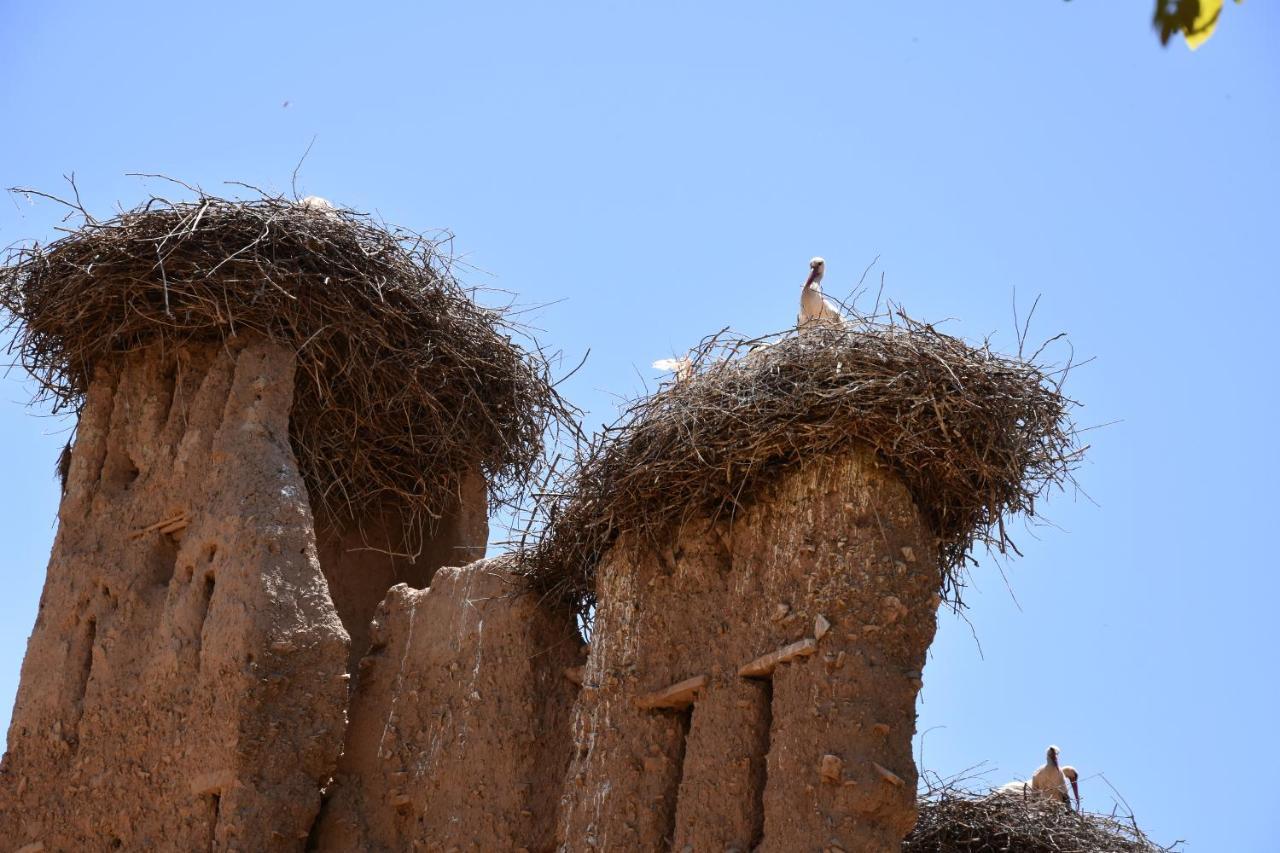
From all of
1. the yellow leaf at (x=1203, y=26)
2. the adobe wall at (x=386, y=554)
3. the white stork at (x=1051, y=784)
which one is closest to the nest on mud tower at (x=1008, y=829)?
the white stork at (x=1051, y=784)

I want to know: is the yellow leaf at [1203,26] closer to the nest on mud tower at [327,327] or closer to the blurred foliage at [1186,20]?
the blurred foliage at [1186,20]

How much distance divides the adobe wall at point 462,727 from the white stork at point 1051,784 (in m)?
3.40

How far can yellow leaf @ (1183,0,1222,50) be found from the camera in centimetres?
198

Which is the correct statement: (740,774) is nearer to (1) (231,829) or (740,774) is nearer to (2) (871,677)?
(2) (871,677)

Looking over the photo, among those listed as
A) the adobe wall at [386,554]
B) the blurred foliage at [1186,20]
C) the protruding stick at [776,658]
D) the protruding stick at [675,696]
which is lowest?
the blurred foliage at [1186,20]

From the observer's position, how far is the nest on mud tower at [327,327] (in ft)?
31.0

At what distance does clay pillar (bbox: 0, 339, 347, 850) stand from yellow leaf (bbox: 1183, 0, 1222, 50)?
717 cm

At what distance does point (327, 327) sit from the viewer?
959 centimetres

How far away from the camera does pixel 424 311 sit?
393 inches

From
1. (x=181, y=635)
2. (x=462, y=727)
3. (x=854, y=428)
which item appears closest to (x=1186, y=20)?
(x=854, y=428)

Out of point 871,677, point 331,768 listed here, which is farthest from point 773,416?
point 331,768

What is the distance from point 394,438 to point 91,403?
1.84m

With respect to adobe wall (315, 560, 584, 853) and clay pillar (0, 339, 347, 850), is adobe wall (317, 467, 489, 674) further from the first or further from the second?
clay pillar (0, 339, 347, 850)

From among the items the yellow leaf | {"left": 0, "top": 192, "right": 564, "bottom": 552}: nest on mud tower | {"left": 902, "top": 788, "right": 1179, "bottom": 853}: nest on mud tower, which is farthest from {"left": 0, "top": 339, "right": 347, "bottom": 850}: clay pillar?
the yellow leaf
